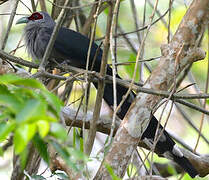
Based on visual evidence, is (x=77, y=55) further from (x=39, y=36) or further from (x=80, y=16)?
(x=80, y=16)

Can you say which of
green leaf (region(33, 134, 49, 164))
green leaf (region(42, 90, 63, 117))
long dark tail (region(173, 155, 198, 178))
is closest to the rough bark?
long dark tail (region(173, 155, 198, 178))

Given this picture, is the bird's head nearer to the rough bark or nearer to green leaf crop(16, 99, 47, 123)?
the rough bark

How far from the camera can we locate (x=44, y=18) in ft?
12.8

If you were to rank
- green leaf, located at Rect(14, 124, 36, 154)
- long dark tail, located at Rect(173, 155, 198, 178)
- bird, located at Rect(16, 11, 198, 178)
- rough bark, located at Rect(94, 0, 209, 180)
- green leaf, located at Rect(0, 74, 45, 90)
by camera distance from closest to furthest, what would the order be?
green leaf, located at Rect(14, 124, 36, 154), green leaf, located at Rect(0, 74, 45, 90), rough bark, located at Rect(94, 0, 209, 180), long dark tail, located at Rect(173, 155, 198, 178), bird, located at Rect(16, 11, 198, 178)

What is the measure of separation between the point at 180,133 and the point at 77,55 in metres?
3.42

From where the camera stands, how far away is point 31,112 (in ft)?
3.34

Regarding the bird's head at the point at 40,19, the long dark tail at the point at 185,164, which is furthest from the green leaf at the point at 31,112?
the bird's head at the point at 40,19

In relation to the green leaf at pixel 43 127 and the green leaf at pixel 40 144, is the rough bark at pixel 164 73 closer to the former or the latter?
the green leaf at pixel 40 144

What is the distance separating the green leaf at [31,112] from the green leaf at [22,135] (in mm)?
21

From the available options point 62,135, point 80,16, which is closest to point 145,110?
point 62,135

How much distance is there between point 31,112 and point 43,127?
2.0 inches

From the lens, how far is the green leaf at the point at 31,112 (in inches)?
39.8

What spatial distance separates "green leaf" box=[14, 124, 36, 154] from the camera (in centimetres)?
101

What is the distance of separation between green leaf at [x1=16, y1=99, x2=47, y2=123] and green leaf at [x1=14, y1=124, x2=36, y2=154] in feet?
0.07
